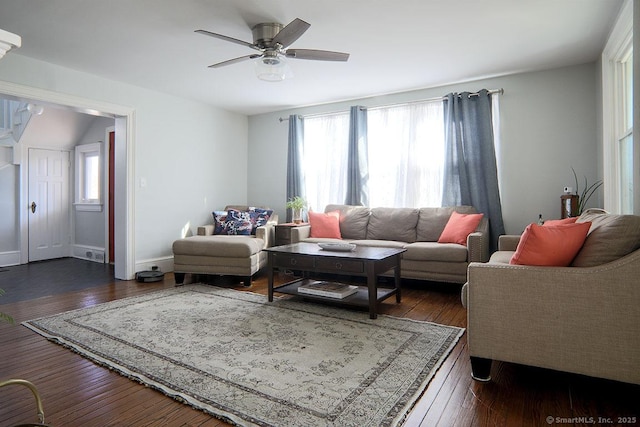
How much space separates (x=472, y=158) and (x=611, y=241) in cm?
280

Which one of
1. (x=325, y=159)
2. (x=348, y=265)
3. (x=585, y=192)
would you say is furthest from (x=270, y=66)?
(x=585, y=192)

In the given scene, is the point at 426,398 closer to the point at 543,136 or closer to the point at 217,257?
the point at 217,257

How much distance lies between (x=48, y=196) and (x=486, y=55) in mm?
6890

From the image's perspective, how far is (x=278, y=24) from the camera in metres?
2.95

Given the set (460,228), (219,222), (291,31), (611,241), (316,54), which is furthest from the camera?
(219,222)

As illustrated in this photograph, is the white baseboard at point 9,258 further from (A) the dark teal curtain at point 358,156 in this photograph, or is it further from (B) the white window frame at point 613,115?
(B) the white window frame at point 613,115

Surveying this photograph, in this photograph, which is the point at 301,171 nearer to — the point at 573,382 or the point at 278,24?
the point at 278,24

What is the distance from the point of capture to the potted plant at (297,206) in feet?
17.1

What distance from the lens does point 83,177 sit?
21.4ft

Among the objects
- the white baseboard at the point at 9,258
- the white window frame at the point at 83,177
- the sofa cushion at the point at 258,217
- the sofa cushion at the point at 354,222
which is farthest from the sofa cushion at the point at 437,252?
the white baseboard at the point at 9,258

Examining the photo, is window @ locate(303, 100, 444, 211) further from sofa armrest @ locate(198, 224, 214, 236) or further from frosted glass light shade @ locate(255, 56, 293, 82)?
frosted glass light shade @ locate(255, 56, 293, 82)

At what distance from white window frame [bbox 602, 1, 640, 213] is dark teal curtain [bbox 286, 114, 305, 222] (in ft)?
12.1

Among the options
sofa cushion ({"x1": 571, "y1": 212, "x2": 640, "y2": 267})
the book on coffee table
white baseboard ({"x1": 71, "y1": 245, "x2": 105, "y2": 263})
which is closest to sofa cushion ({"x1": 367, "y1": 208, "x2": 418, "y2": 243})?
the book on coffee table

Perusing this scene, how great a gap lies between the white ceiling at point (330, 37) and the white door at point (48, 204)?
9.74 feet
